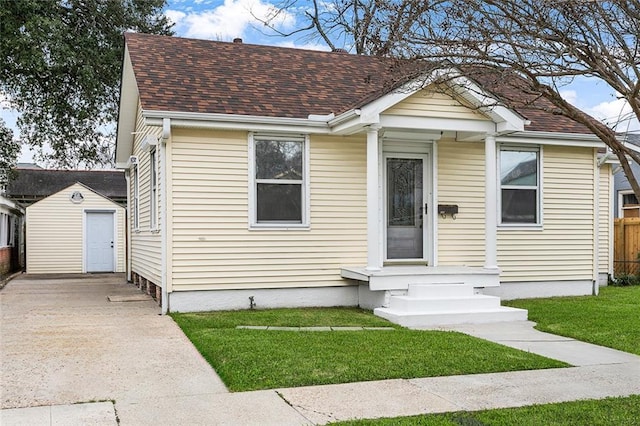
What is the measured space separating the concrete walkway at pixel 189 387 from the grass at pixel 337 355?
19 centimetres

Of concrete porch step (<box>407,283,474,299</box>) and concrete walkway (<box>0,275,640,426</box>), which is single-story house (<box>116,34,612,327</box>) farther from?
concrete walkway (<box>0,275,640,426</box>)

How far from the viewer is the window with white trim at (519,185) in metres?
12.0

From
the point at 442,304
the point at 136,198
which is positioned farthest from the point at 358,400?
the point at 136,198

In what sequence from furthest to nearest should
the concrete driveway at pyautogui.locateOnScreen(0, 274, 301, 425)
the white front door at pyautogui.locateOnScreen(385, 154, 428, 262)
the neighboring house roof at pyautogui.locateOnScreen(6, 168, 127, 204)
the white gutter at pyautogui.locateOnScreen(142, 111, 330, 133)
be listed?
the neighboring house roof at pyautogui.locateOnScreen(6, 168, 127, 204), the white front door at pyautogui.locateOnScreen(385, 154, 428, 262), the white gutter at pyautogui.locateOnScreen(142, 111, 330, 133), the concrete driveway at pyautogui.locateOnScreen(0, 274, 301, 425)

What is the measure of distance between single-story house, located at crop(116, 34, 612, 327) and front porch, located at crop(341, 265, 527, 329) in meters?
0.02

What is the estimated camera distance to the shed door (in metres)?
21.1

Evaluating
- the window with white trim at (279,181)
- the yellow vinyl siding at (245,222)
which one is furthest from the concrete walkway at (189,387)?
the window with white trim at (279,181)

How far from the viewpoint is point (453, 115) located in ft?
34.8

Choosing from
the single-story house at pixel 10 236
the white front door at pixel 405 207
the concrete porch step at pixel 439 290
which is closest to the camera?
the concrete porch step at pixel 439 290

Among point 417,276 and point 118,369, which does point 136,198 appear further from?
point 118,369

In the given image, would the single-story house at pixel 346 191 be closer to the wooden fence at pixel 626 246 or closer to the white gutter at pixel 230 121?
the white gutter at pixel 230 121

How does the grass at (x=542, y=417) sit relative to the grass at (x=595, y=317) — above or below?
above

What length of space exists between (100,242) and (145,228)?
9.28 meters

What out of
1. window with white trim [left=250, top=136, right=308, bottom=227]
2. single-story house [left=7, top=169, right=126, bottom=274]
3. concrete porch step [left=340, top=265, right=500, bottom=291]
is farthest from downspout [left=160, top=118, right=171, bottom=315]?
single-story house [left=7, top=169, right=126, bottom=274]
